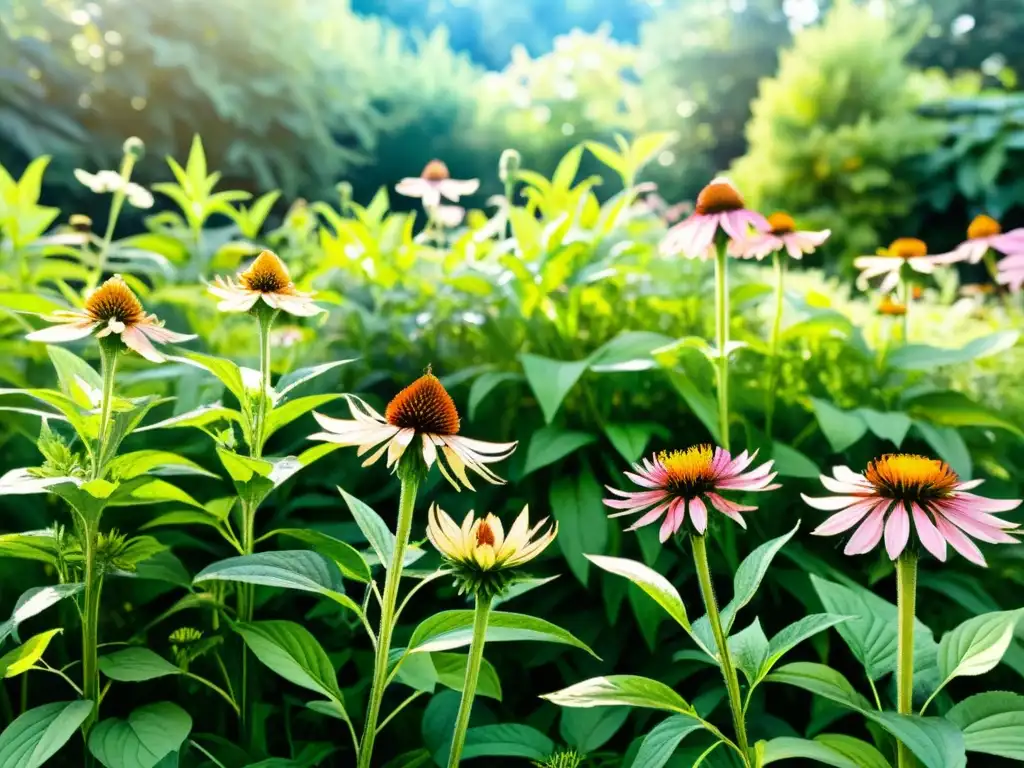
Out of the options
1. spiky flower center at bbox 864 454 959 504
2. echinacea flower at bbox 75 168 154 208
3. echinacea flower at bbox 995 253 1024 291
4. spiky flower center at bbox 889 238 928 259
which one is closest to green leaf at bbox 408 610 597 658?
spiky flower center at bbox 864 454 959 504

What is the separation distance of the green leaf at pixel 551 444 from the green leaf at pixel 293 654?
19.1 inches

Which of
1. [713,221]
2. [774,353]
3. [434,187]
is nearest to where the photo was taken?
[713,221]

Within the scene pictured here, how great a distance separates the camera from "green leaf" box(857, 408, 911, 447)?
56.9 inches

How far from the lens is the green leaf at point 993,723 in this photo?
828mm

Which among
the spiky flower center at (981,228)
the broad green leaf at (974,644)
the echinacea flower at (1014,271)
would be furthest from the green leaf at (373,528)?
the spiky flower center at (981,228)

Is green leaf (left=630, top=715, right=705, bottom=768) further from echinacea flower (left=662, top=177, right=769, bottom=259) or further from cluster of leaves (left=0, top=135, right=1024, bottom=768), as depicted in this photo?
echinacea flower (left=662, top=177, right=769, bottom=259)

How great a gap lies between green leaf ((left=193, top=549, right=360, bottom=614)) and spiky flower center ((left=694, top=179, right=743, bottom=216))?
0.81m

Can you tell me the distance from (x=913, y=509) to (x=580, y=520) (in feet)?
2.16

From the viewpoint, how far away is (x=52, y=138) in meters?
5.52

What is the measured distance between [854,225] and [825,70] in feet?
5.32

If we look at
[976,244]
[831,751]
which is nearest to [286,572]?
[831,751]

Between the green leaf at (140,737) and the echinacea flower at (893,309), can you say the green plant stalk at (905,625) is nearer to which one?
the green leaf at (140,737)

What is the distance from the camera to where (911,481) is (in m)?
0.83

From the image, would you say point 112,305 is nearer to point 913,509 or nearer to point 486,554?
point 486,554
